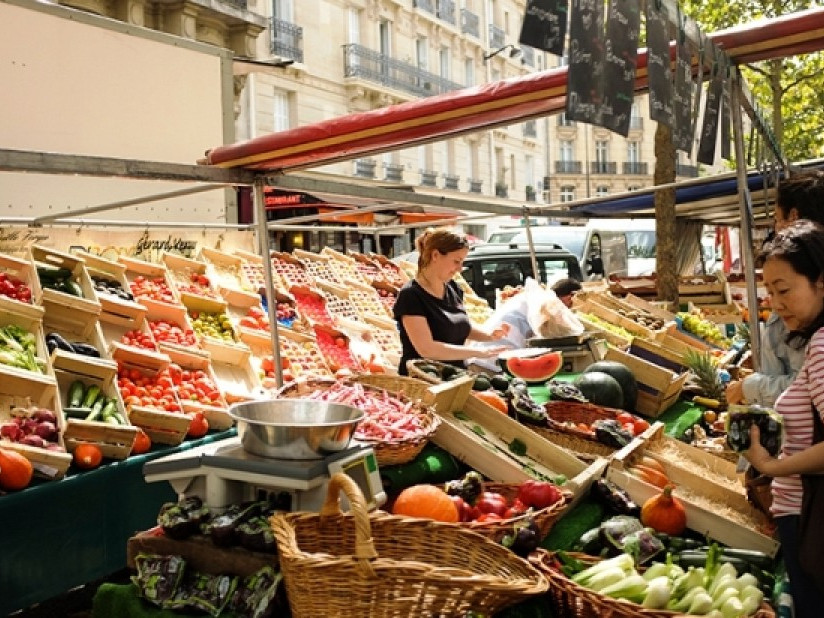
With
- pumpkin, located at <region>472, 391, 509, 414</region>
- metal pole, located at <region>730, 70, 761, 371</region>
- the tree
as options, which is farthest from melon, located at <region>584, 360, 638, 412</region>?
the tree

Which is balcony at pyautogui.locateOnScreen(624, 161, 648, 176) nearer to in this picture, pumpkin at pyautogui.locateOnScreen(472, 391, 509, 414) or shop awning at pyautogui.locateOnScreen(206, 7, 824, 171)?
shop awning at pyautogui.locateOnScreen(206, 7, 824, 171)

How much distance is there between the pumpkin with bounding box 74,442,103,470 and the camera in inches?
171

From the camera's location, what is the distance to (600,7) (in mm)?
2559

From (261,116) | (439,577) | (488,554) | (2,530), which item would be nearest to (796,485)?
(488,554)

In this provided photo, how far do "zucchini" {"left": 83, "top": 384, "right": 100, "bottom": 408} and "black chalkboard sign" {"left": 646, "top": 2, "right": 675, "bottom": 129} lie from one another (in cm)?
341

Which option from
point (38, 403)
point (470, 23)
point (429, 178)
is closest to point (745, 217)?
point (38, 403)

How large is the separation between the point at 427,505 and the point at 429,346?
2136 mm

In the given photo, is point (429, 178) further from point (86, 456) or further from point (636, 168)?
point (636, 168)

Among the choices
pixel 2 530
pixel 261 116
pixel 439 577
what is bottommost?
pixel 2 530

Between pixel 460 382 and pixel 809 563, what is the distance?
162 centimetres

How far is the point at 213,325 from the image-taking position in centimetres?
652

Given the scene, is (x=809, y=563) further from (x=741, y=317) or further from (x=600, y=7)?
(x=741, y=317)

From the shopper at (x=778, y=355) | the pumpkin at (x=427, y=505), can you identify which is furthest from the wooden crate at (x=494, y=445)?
the shopper at (x=778, y=355)

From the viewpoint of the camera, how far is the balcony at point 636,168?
57.8 m
